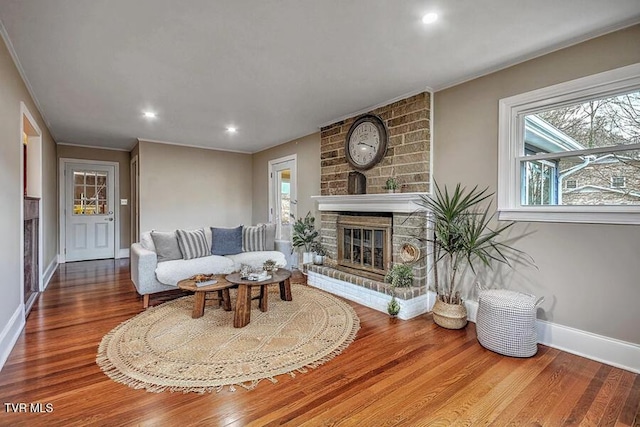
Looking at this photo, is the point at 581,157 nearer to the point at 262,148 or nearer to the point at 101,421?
the point at 101,421

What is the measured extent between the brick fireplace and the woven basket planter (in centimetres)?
33

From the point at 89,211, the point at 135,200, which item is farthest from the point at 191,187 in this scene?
the point at 89,211

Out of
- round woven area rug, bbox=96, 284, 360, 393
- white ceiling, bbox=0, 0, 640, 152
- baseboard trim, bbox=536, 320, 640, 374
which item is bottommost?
round woven area rug, bbox=96, 284, 360, 393

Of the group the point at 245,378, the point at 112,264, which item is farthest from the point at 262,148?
the point at 245,378

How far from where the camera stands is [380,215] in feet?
12.5

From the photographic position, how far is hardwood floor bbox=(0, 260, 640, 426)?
1.69 metres

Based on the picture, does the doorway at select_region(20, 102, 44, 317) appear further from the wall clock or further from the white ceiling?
the wall clock

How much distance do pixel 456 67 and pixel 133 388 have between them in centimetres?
342

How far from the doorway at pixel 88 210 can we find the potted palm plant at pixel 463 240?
6.50 metres

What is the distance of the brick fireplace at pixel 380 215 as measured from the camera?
3326 millimetres

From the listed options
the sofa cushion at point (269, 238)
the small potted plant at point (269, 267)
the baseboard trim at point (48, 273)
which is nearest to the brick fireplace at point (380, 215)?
the sofa cushion at point (269, 238)

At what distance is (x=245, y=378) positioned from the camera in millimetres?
2045

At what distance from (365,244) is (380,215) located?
1.43ft

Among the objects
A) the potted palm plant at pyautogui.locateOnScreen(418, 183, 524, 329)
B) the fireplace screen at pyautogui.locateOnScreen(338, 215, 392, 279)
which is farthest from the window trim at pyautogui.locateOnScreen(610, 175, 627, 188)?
the fireplace screen at pyautogui.locateOnScreen(338, 215, 392, 279)
